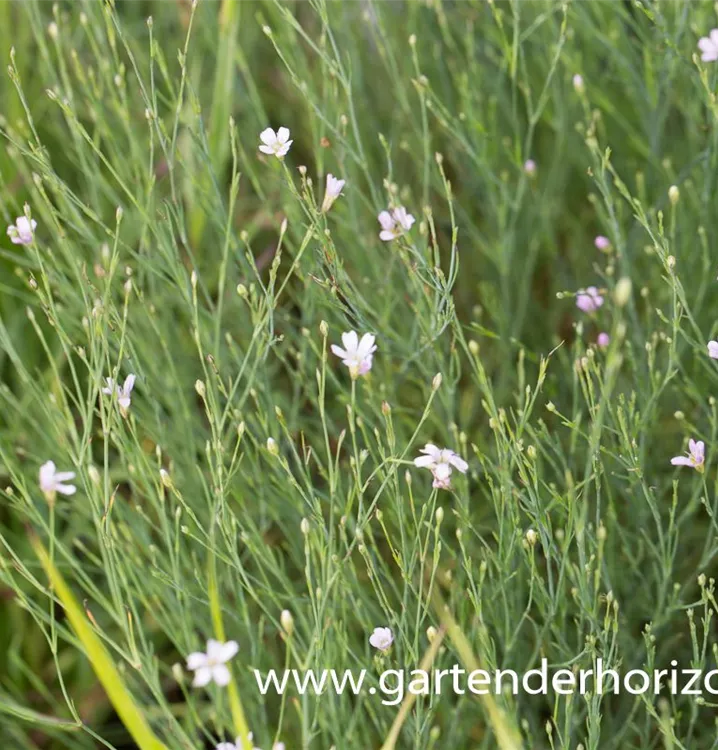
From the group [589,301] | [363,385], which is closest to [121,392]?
[363,385]

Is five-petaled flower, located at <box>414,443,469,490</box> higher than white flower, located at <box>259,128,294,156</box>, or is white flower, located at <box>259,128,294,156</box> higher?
white flower, located at <box>259,128,294,156</box>

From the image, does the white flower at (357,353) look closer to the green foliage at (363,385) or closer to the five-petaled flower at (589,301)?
the green foliage at (363,385)

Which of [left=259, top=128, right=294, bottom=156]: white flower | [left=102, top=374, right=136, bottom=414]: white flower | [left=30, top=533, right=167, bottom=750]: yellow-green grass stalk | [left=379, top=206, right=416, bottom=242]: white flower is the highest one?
[left=259, top=128, right=294, bottom=156]: white flower

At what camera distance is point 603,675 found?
113 cm

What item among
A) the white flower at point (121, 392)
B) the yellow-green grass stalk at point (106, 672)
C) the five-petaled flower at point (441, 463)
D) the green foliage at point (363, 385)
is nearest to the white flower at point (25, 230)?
the green foliage at point (363, 385)

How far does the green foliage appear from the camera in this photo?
1.16 m

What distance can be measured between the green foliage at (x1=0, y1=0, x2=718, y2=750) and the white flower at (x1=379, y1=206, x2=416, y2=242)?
1.0 inches

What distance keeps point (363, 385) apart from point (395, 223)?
0.25m

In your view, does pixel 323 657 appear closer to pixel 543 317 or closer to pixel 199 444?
pixel 199 444

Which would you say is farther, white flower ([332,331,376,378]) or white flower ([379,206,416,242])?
white flower ([379,206,416,242])

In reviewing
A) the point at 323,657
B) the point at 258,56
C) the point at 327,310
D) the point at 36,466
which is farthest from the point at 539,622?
the point at 258,56

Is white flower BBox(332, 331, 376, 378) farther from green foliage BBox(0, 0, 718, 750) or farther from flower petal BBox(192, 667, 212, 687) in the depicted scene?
flower petal BBox(192, 667, 212, 687)

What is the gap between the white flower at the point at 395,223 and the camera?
1.28m

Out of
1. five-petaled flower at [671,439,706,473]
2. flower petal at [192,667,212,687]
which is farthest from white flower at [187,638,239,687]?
five-petaled flower at [671,439,706,473]
